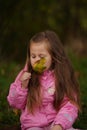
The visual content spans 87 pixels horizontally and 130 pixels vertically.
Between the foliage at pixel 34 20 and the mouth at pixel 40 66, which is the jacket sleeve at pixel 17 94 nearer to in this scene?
the mouth at pixel 40 66

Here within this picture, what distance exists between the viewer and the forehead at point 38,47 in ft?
17.2

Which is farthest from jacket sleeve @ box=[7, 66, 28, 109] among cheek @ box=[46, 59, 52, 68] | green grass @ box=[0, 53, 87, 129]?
green grass @ box=[0, 53, 87, 129]

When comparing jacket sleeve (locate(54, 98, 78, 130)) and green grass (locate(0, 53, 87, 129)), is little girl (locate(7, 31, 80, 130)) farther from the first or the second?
green grass (locate(0, 53, 87, 129))

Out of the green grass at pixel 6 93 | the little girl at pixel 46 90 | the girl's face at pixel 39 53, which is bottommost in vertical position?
the green grass at pixel 6 93

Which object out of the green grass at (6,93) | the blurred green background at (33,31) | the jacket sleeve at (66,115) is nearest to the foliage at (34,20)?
the blurred green background at (33,31)

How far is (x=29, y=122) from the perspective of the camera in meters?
5.26

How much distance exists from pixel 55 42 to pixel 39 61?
12.3 inches

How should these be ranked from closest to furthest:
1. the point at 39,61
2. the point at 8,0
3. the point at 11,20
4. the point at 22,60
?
the point at 39,61, the point at 8,0, the point at 11,20, the point at 22,60

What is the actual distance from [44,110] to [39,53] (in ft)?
1.70

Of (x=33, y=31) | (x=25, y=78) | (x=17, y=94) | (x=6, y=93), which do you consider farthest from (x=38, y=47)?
(x=33, y=31)

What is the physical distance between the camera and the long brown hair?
5.29m

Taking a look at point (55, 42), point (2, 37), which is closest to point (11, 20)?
point (2, 37)

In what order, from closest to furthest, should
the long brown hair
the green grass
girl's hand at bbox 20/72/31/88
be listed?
girl's hand at bbox 20/72/31/88 → the long brown hair → the green grass

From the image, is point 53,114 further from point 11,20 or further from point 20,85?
point 11,20
